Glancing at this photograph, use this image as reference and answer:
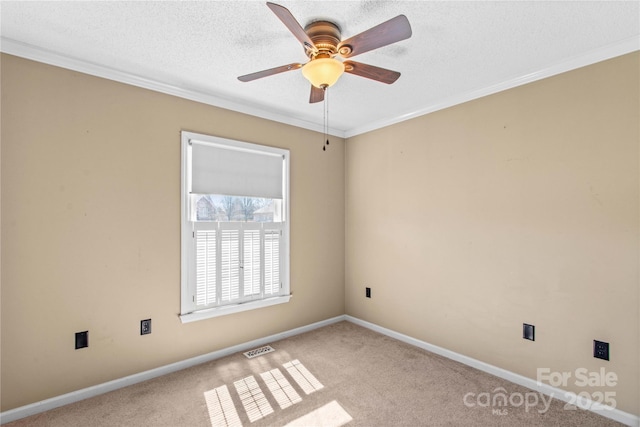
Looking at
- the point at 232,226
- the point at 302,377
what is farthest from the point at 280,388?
the point at 232,226

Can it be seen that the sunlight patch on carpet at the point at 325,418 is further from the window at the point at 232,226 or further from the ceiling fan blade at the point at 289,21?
the ceiling fan blade at the point at 289,21

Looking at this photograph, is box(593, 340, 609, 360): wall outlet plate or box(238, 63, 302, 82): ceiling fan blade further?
box(593, 340, 609, 360): wall outlet plate

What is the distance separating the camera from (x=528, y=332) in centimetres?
245

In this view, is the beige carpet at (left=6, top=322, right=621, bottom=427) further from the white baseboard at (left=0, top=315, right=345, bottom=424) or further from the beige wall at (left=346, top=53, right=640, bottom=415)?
the beige wall at (left=346, top=53, right=640, bottom=415)

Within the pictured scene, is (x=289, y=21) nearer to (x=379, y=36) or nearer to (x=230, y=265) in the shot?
(x=379, y=36)

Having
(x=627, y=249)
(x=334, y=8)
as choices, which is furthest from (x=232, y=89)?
(x=627, y=249)

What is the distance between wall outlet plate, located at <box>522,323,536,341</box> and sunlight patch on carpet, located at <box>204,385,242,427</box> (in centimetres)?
224

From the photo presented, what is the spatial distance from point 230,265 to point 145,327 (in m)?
0.85

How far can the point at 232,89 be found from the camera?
9.12 feet

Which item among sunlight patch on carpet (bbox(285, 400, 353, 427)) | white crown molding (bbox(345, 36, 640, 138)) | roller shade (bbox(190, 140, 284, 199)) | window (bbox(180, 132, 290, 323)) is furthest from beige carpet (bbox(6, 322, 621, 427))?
white crown molding (bbox(345, 36, 640, 138))

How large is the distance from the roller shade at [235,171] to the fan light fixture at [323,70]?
1525mm

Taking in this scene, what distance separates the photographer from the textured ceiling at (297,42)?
1719 millimetres

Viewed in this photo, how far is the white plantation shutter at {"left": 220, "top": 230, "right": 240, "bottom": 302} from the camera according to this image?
2.97m

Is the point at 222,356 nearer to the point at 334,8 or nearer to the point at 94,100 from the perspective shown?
the point at 94,100
